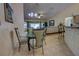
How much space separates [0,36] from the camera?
155cm

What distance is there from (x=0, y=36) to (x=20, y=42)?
1.39 ft

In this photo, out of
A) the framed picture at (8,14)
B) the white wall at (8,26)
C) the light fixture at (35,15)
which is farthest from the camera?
the framed picture at (8,14)

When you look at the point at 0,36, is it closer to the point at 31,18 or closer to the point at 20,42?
the point at 20,42

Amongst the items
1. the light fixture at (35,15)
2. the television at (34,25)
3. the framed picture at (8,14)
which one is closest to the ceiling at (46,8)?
the light fixture at (35,15)

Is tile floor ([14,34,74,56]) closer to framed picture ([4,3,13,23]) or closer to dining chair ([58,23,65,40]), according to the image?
dining chair ([58,23,65,40])

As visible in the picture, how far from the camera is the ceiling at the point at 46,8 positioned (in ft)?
5.29

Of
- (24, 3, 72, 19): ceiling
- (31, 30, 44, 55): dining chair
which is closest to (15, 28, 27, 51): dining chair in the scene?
(31, 30, 44, 55): dining chair

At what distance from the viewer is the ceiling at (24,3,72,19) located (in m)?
1.61

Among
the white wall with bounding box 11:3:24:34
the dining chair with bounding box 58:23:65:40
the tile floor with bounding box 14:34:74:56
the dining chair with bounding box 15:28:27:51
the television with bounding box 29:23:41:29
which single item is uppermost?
the white wall with bounding box 11:3:24:34

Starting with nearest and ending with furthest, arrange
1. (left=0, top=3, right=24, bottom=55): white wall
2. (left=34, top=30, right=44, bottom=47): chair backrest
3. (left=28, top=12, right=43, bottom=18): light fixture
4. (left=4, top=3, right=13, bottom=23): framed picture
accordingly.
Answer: (left=0, top=3, right=24, bottom=55): white wall → (left=28, top=12, right=43, bottom=18): light fixture → (left=4, top=3, right=13, bottom=23): framed picture → (left=34, top=30, right=44, bottom=47): chair backrest

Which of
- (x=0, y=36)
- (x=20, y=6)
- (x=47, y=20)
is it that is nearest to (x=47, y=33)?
(x=47, y=20)

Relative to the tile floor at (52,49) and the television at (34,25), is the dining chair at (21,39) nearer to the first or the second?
the tile floor at (52,49)

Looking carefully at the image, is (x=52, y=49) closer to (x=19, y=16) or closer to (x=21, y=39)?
(x=21, y=39)

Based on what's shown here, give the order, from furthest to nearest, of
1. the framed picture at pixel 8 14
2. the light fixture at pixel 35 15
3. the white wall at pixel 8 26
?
the framed picture at pixel 8 14 → the light fixture at pixel 35 15 → the white wall at pixel 8 26
